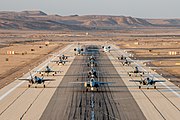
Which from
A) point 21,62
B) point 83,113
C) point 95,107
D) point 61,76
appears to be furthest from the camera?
point 21,62

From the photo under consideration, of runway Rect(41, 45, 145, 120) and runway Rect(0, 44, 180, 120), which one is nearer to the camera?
runway Rect(41, 45, 145, 120)

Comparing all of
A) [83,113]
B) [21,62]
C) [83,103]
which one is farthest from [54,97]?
[21,62]

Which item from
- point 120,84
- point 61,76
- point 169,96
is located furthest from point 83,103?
point 61,76

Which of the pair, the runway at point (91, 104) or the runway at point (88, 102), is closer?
the runway at point (91, 104)

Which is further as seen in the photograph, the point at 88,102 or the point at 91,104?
the point at 88,102

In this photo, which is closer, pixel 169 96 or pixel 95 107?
pixel 95 107

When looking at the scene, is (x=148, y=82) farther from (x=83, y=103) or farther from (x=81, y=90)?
(x=83, y=103)

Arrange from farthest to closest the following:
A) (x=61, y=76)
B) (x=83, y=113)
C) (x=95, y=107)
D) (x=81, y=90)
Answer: (x=61, y=76)
(x=81, y=90)
(x=95, y=107)
(x=83, y=113)
